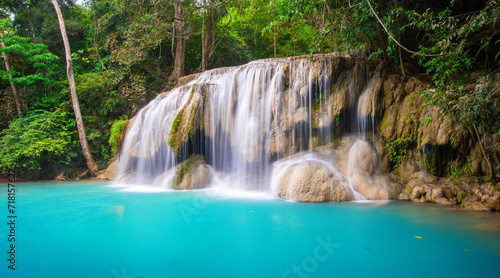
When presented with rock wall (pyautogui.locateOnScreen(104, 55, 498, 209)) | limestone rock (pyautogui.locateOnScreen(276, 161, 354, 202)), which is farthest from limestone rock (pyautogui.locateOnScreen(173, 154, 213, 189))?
limestone rock (pyautogui.locateOnScreen(276, 161, 354, 202))

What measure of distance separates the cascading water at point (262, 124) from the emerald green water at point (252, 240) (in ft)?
5.73

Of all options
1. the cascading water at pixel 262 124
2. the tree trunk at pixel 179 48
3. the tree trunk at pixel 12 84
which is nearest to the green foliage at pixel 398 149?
the cascading water at pixel 262 124

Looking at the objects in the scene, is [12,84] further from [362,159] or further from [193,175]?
[362,159]

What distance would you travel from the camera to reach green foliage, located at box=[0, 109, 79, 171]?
11266mm

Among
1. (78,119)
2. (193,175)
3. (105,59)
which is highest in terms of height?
(105,59)

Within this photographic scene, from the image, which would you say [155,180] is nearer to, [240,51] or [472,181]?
[472,181]

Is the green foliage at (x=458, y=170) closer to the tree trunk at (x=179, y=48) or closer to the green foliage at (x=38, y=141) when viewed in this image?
the tree trunk at (x=179, y=48)

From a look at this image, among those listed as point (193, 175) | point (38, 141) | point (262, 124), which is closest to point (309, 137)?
point (262, 124)

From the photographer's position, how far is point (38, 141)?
1155 centimetres

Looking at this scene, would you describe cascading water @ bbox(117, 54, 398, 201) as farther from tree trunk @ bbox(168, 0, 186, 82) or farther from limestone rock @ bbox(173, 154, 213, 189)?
tree trunk @ bbox(168, 0, 186, 82)

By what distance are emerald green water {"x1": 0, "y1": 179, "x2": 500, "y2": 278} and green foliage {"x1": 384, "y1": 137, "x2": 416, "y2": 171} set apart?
1.56m

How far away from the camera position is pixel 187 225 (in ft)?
17.1

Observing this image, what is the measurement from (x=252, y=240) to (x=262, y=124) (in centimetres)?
540

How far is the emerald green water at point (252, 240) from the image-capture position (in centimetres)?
341
